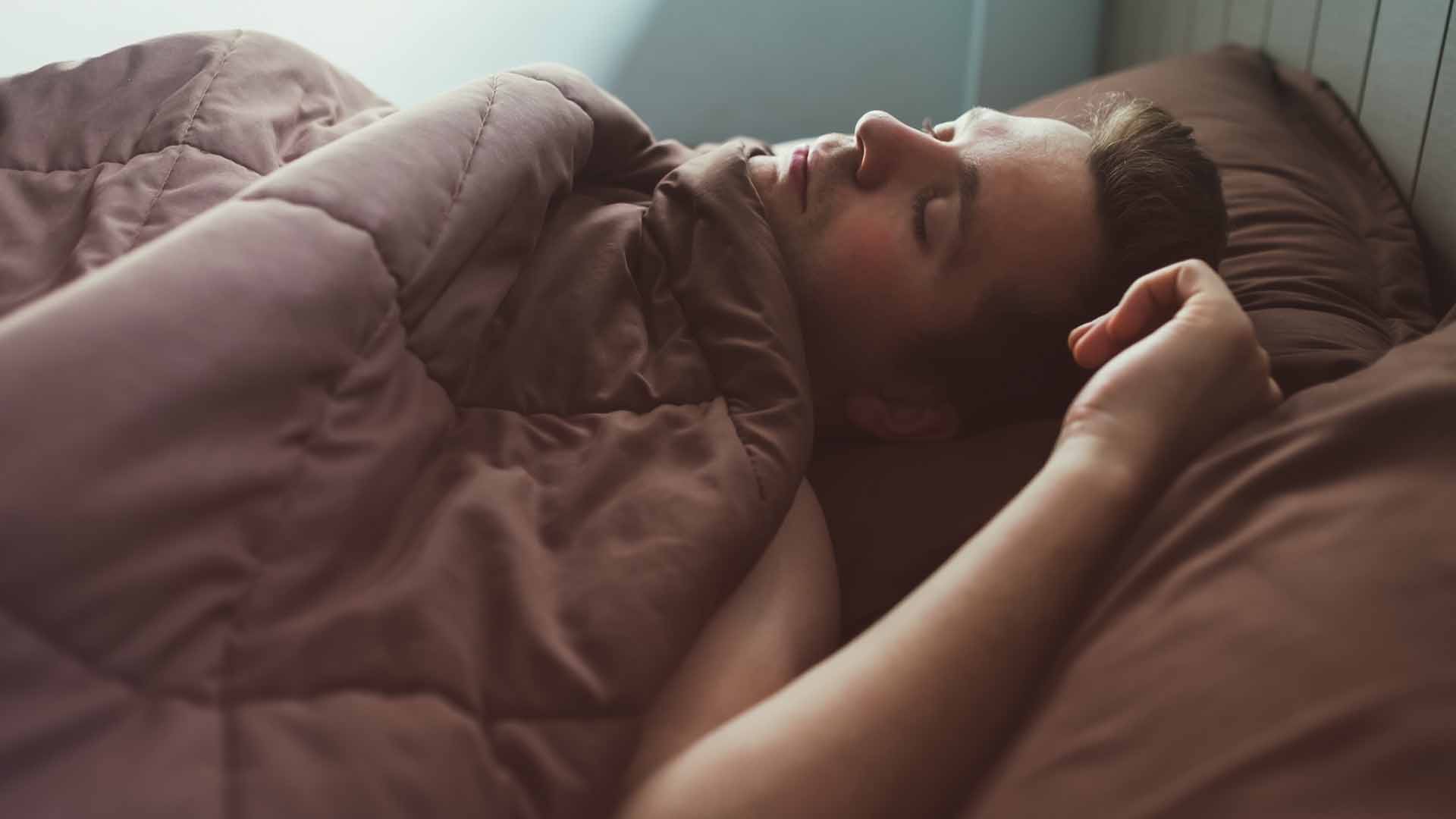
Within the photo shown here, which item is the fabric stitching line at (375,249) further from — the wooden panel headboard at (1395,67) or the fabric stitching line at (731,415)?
the wooden panel headboard at (1395,67)

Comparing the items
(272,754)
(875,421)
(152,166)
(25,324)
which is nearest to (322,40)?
(152,166)

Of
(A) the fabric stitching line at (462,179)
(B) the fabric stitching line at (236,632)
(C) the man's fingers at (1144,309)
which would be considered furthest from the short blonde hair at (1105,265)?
(B) the fabric stitching line at (236,632)

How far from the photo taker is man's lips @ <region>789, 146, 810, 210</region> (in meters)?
0.96

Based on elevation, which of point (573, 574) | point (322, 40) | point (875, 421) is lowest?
point (875, 421)

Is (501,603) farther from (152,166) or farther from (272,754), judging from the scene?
(152,166)

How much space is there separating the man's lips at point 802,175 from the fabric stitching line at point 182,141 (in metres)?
Result: 0.60

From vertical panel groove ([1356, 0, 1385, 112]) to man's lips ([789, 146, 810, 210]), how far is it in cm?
71

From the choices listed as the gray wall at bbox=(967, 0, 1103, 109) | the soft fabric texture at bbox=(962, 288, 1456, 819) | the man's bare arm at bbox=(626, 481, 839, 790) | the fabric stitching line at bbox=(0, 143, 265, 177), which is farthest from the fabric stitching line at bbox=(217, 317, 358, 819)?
the gray wall at bbox=(967, 0, 1103, 109)

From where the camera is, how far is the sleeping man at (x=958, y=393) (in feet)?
1.79

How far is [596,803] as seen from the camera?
1.81 feet

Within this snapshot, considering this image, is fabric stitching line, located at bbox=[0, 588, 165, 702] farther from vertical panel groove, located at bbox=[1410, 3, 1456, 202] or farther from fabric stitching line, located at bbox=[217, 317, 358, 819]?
vertical panel groove, located at bbox=[1410, 3, 1456, 202]

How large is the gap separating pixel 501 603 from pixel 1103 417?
42cm

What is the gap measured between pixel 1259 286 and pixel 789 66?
135 centimetres

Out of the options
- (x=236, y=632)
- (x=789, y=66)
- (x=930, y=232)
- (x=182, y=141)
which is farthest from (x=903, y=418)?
(x=789, y=66)
